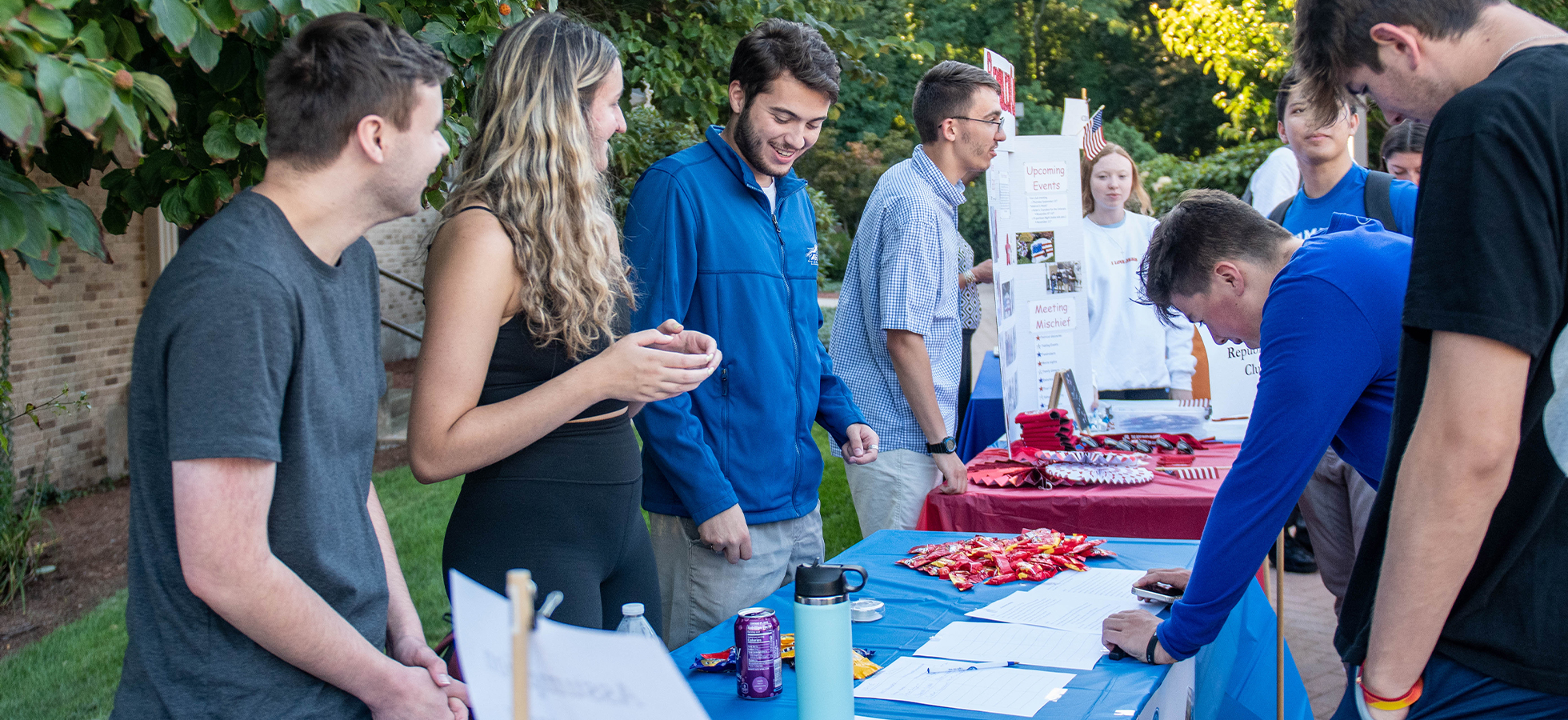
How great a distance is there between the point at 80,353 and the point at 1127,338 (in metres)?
6.68

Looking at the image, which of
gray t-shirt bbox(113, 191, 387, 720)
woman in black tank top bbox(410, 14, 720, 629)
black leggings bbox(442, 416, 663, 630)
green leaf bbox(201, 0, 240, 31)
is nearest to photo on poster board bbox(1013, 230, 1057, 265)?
woman in black tank top bbox(410, 14, 720, 629)

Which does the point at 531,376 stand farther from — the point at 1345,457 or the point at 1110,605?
the point at 1345,457

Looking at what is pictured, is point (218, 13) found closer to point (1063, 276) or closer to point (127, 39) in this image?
point (127, 39)

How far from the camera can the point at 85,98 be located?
1.30m

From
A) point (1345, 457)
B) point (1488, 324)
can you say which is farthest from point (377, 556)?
point (1345, 457)

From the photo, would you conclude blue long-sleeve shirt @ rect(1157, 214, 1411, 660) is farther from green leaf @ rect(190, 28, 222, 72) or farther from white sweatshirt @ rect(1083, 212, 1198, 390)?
white sweatshirt @ rect(1083, 212, 1198, 390)

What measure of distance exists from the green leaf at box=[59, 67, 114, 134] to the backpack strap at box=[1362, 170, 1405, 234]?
3.58 m

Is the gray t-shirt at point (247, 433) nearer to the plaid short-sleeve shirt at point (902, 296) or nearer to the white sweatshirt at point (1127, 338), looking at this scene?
the plaid short-sleeve shirt at point (902, 296)

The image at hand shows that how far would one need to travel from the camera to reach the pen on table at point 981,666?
1754 millimetres

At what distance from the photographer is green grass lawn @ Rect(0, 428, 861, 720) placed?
152 inches

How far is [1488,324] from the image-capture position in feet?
3.72

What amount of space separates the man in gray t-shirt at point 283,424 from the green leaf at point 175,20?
0.37 meters

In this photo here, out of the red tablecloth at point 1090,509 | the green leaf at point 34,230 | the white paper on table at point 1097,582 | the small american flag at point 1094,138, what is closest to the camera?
the green leaf at point 34,230

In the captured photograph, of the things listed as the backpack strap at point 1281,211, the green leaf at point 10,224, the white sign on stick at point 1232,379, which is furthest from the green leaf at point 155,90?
the backpack strap at point 1281,211
